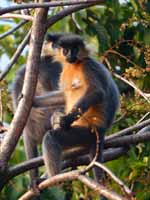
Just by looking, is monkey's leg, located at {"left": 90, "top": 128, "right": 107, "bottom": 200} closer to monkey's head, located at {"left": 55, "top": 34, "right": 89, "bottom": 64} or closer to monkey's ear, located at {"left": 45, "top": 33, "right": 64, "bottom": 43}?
monkey's head, located at {"left": 55, "top": 34, "right": 89, "bottom": 64}

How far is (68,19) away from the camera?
26.9ft

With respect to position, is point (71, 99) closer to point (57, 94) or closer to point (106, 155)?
point (57, 94)

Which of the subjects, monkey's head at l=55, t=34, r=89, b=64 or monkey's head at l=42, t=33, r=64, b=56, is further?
monkey's head at l=42, t=33, r=64, b=56

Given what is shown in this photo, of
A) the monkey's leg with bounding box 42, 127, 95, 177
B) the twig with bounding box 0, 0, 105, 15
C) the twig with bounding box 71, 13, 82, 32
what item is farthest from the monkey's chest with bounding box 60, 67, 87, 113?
the twig with bounding box 0, 0, 105, 15

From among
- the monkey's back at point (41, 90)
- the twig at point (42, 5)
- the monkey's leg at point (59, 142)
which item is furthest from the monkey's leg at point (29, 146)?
the twig at point (42, 5)

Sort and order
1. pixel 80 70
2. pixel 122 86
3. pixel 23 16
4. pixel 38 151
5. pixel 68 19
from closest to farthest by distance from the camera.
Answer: pixel 23 16, pixel 80 70, pixel 38 151, pixel 122 86, pixel 68 19

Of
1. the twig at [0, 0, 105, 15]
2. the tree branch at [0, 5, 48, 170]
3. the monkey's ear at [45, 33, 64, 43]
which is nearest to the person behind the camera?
the twig at [0, 0, 105, 15]

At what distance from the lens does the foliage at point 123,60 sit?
17.7 feet

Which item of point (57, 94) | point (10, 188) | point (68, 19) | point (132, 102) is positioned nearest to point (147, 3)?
point (132, 102)

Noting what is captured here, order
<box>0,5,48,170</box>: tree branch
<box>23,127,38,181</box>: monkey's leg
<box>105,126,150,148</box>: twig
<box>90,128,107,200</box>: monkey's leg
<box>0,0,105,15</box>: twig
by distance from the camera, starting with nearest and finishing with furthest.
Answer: <box>0,0,105,15</box>: twig → <box>0,5,48,170</box>: tree branch → <box>105,126,150,148</box>: twig → <box>90,128,107,200</box>: monkey's leg → <box>23,127,38,181</box>: monkey's leg

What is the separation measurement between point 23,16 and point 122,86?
2310mm

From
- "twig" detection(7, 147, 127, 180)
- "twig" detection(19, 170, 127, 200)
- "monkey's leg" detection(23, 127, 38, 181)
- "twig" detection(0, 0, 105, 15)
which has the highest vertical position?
"twig" detection(0, 0, 105, 15)

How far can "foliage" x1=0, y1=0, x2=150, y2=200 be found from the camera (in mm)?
5402

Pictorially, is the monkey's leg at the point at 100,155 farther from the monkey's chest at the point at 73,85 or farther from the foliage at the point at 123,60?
the monkey's chest at the point at 73,85
